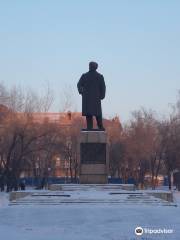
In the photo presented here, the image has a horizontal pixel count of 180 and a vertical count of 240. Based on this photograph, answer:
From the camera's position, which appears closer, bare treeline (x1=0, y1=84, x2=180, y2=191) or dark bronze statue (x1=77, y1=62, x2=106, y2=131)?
dark bronze statue (x1=77, y1=62, x2=106, y2=131)

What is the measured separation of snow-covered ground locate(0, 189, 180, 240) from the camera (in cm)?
1450

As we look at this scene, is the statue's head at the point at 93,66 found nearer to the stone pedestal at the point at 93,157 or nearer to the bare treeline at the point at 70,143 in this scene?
the stone pedestal at the point at 93,157

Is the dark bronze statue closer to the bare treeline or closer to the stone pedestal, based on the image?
the stone pedestal

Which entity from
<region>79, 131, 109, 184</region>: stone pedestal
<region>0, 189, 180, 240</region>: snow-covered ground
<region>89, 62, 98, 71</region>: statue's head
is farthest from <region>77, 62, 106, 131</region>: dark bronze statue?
<region>0, 189, 180, 240</region>: snow-covered ground

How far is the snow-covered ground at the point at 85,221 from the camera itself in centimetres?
1450

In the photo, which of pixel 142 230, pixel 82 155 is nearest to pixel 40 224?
pixel 142 230

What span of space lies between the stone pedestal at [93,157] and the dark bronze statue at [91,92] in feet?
4.20

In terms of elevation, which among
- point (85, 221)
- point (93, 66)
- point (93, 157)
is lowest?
point (85, 221)

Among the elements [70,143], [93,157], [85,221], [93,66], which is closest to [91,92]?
[93,66]

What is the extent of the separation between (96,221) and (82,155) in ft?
39.2

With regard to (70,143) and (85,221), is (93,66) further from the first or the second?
(70,143)

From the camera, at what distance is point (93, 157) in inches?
1141

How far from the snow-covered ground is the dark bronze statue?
988cm

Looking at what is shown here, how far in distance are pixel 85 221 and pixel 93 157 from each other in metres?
12.0
